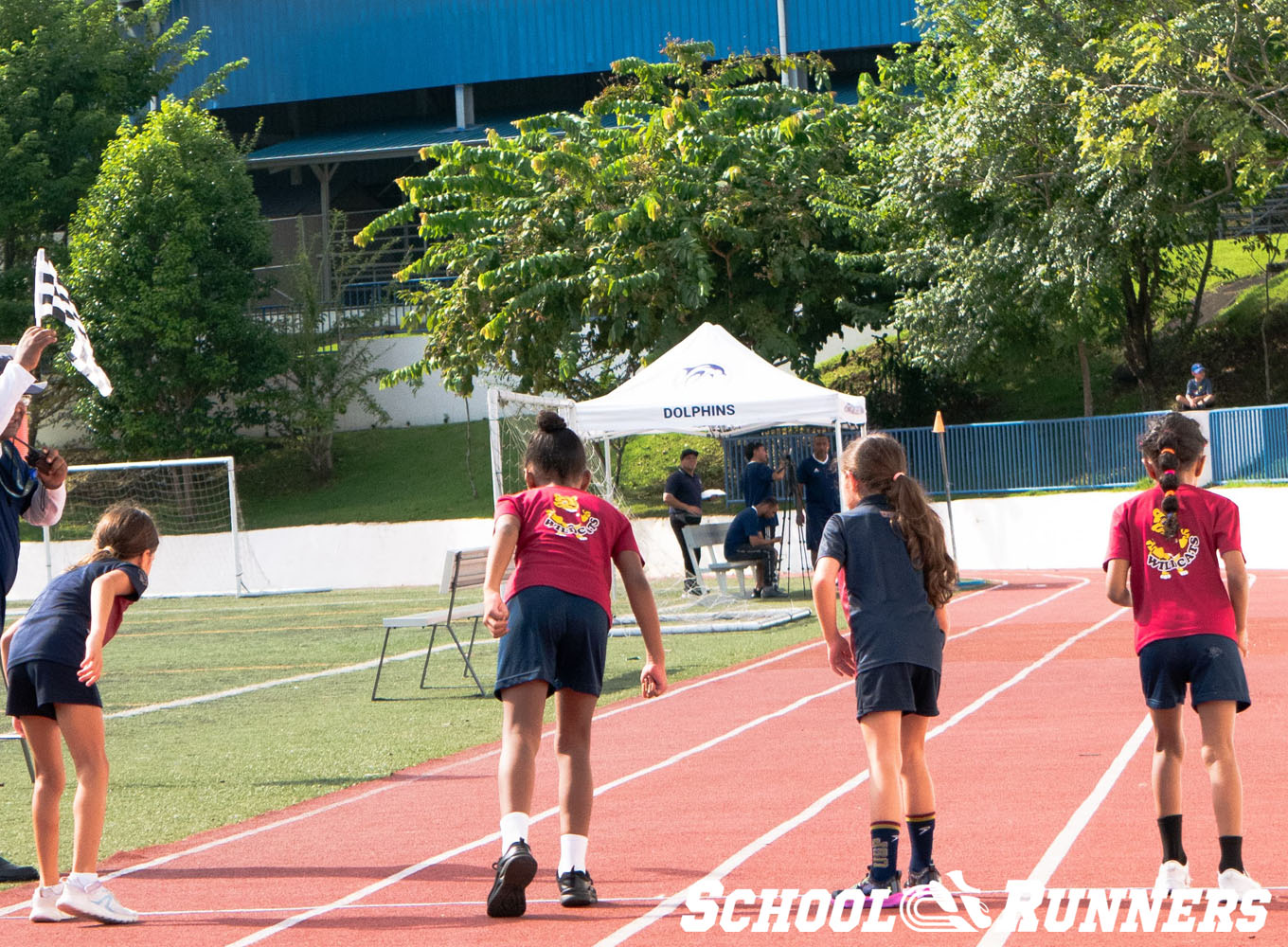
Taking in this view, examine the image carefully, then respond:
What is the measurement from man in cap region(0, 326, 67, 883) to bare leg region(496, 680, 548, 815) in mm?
1957

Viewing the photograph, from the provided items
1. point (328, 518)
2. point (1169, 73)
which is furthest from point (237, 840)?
point (328, 518)

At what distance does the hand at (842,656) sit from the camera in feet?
17.2

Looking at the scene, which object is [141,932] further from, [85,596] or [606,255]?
[606,255]

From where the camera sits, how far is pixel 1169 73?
22.8 m

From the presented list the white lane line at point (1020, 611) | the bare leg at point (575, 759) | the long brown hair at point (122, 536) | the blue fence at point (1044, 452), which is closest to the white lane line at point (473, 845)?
the bare leg at point (575, 759)

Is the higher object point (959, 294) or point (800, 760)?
point (959, 294)

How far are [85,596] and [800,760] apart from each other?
13.5 feet

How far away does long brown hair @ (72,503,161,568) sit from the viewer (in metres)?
5.80

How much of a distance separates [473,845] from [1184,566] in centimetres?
327

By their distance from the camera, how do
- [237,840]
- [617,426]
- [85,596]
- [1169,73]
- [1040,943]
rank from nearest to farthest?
[1040,943]
[85,596]
[237,840]
[617,426]
[1169,73]

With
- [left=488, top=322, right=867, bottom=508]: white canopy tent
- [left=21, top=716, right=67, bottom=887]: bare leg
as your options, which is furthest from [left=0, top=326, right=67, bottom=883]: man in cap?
[left=488, top=322, right=867, bottom=508]: white canopy tent

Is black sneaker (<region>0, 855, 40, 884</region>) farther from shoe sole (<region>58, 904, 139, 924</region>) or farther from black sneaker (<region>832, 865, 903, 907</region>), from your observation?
black sneaker (<region>832, 865, 903, 907</region>)

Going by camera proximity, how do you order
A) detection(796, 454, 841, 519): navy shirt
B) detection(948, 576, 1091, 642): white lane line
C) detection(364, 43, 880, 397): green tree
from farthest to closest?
detection(364, 43, 880, 397): green tree
detection(796, 454, 841, 519): navy shirt
detection(948, 576, 1091, 642): white lane line

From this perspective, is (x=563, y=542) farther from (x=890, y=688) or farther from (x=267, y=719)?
(x=267, y=719)
